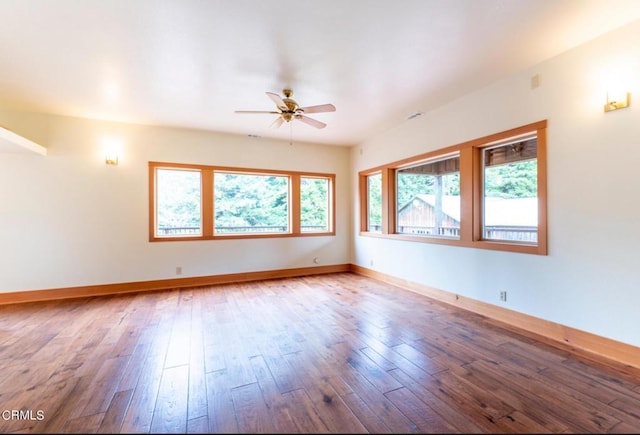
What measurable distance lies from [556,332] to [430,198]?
2.42 meters

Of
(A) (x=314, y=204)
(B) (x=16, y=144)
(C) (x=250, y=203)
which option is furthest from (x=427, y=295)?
(B) (x=16, y=144)

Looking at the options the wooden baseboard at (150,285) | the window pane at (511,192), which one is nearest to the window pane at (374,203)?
the wooden baseboard at (150,285)

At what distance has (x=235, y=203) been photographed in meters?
5.50

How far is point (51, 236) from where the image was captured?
4.29 meters

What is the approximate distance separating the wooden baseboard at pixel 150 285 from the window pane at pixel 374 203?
1317 millimetres

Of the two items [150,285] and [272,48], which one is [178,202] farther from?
[272,48]

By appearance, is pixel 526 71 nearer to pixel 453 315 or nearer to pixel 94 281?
pixel 453 315

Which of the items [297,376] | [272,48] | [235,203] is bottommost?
[297,376]

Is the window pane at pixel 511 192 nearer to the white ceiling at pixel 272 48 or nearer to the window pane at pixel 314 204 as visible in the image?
the white ceiling at pixel 272 48

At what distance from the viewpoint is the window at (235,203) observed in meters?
5.02

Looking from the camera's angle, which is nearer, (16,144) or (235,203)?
(16,144)

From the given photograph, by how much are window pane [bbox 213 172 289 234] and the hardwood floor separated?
2204mm

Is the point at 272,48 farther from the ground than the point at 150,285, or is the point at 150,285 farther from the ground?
the point at 272,48

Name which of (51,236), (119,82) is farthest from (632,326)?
(51,236)
